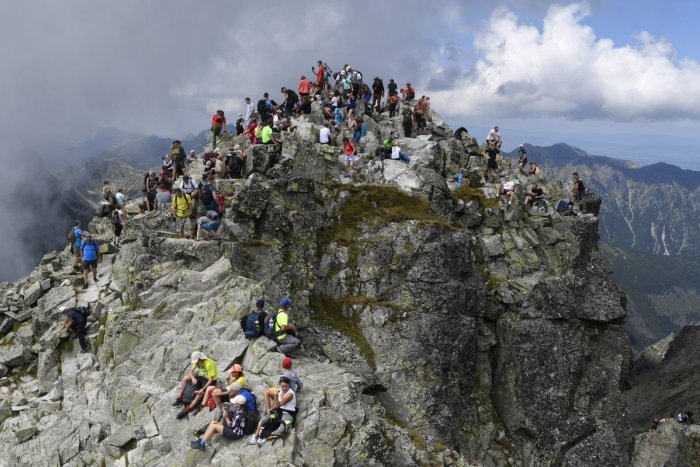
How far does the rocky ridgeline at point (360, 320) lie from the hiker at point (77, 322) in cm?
103

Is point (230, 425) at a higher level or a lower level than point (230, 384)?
lower

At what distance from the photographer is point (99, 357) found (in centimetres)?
3456

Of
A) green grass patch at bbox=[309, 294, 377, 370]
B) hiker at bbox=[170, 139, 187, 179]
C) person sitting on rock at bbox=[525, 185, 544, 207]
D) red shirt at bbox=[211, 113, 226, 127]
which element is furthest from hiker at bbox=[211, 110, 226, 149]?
person sitting on rock at bbox=[525, 185, 544, 207]

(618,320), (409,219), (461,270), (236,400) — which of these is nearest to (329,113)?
(409,219)

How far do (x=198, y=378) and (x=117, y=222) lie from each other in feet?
82.8

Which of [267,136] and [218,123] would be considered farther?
[218,123]

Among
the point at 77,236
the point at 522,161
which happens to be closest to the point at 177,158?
the point at 77,236

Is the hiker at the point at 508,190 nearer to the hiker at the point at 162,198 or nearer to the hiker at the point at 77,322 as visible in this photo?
the hiker at the point at 162,198

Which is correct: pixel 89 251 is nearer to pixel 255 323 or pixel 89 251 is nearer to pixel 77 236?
pixel 77 236

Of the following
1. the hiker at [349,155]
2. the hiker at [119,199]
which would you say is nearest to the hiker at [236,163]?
the hiker at [349,155]

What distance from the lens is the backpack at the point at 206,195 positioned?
34.0 m

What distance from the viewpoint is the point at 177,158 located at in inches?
1777

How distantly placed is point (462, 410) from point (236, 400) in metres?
22.0

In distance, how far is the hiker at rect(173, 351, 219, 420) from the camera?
81.1 ft
